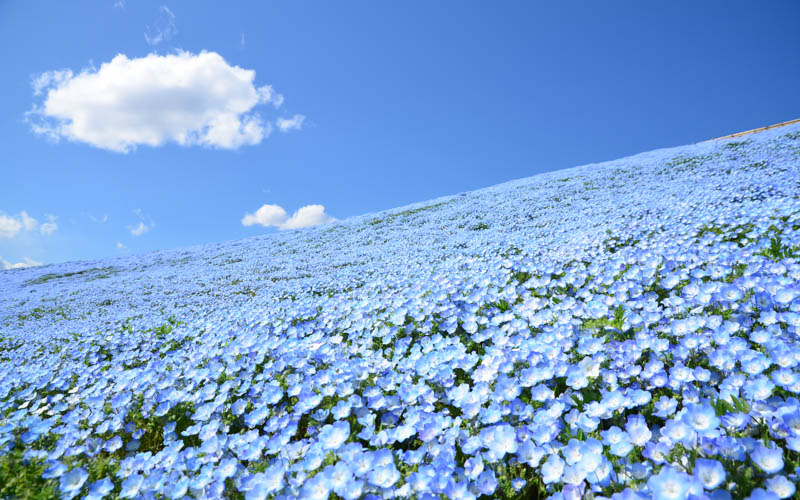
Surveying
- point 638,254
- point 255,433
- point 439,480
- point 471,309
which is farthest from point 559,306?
point 255,433

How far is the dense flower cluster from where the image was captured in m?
1.87

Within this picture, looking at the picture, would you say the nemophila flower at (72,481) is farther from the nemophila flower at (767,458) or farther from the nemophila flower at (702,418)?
the nemophila flower at (767,458)

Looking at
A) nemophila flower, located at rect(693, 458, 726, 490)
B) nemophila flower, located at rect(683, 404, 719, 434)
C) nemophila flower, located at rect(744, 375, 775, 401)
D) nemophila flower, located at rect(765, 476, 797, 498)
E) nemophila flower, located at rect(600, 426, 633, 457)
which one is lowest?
nemophila flower, located at rect(765, 476, 797, 498)

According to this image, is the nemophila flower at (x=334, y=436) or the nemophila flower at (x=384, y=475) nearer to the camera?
the nemophila flower at (x=384, y=475)

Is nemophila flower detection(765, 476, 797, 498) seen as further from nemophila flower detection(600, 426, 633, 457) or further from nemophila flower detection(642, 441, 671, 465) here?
nemophila flower detection(600, 426, 633, 457)

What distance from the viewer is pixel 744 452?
1.65m

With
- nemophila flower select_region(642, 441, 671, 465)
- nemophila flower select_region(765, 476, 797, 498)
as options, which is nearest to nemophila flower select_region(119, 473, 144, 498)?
nemophila flower select_region(642, 441, 671, 465)

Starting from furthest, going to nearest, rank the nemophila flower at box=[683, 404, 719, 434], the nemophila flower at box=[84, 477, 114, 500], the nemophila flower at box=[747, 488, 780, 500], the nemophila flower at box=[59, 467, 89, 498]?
1. the nemophila flower at box=[59, 467, 89, 498]
2. the nemophila flower at box=[84, 477, 114, 500]
3. the nemophila flower at box=[683, 404, 719, 434]
4. the nemophila flower at box=[747, 488, 780, 500]

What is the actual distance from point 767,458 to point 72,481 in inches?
142

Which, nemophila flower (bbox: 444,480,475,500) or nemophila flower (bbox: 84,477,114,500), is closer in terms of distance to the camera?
nemophila flower (bbox: 444,480,475,500)

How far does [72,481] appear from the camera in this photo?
7.62ft

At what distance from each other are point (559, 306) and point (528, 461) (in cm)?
222

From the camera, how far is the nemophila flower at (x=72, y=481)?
2234mm

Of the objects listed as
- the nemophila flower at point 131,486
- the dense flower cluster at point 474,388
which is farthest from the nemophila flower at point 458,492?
the nemophila flower at point 131,486
